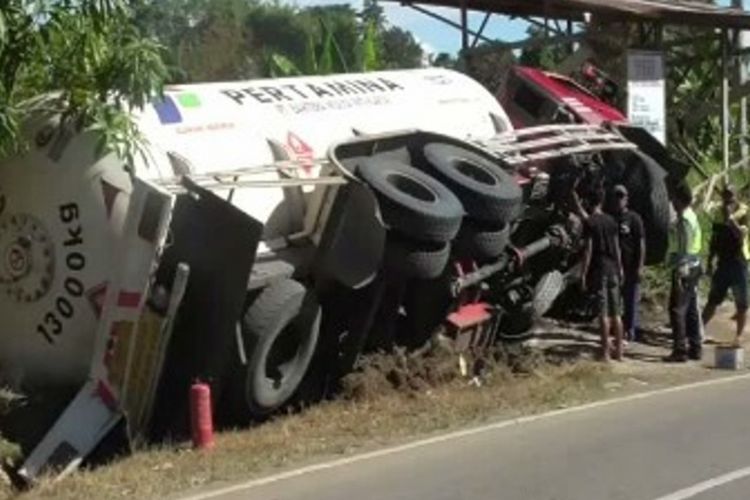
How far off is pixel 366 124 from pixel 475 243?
1.61m

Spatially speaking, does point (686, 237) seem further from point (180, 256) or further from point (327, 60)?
point (327, 60)

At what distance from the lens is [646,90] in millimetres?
19281

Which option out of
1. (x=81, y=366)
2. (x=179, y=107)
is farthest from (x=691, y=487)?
(x=179, y=107)

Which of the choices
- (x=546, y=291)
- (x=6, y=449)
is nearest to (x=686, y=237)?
(x=546, y=291)

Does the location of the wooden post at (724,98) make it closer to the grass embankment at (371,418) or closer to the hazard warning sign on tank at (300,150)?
the grass embankment at (371,418)

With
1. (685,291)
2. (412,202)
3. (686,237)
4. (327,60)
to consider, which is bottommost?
(685,291)

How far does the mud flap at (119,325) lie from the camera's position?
9688mm

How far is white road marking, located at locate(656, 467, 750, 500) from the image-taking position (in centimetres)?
809

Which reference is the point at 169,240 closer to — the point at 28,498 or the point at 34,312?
the point at 34,312

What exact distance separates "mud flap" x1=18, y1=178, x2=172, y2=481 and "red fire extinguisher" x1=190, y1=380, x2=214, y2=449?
0.52 meters

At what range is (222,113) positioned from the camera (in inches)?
454

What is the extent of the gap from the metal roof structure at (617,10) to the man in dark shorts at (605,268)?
6071mm

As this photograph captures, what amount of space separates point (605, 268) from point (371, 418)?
14.0 ft

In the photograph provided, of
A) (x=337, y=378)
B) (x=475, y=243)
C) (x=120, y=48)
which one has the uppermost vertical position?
(x=120, y=48)
